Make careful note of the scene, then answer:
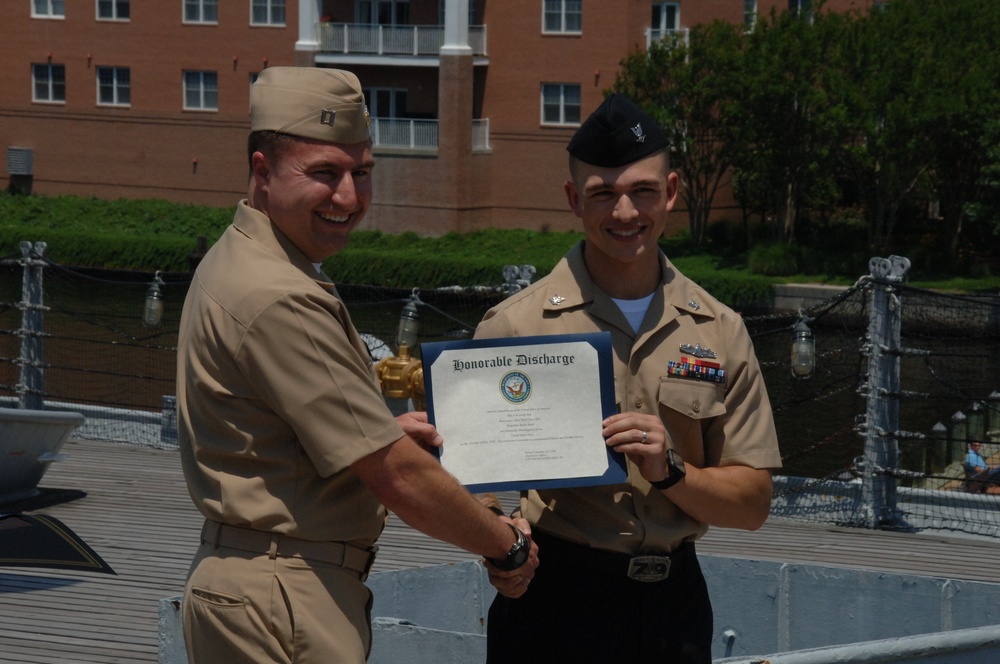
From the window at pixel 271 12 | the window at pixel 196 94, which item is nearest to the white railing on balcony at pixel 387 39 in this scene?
the window at pixel 271 12

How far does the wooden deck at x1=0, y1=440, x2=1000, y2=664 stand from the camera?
5703mm

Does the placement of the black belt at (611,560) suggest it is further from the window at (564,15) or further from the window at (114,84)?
the window at (114,84)

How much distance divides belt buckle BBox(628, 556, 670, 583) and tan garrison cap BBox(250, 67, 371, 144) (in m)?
1.22

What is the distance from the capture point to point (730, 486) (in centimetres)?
327

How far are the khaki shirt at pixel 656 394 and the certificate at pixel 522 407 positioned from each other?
0.15 m

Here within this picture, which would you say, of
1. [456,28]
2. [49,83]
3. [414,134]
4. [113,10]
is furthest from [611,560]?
[49,83]

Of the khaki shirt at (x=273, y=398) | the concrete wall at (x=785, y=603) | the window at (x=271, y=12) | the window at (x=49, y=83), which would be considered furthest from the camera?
the window at (x=49, y=83)

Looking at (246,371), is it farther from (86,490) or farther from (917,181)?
(917,181)

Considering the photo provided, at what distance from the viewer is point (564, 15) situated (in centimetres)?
4100

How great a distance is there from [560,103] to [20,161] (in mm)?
18797

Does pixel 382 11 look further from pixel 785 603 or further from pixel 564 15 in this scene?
pixel 785 603

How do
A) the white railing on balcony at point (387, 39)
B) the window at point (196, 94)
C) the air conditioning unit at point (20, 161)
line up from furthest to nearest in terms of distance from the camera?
the air conditioning unit at point (20, 161) < the window at point (196, 94) < the white railing on balcony at point (387, 39)

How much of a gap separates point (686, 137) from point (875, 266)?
99.6 ft

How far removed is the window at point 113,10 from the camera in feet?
148
